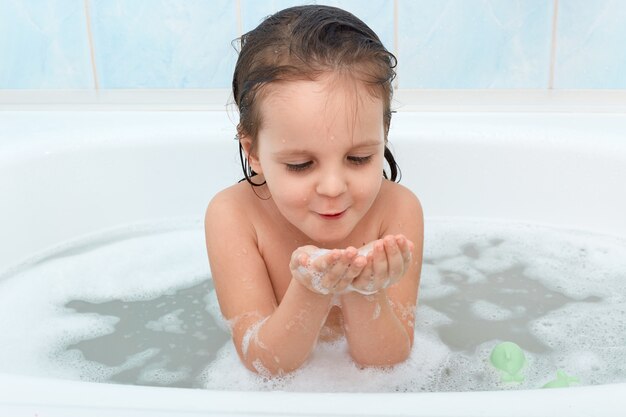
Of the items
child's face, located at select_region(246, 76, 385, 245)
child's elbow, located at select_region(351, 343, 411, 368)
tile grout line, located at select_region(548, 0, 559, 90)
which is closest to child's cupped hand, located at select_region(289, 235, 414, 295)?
child's face, located at select_region(246, 76, 385, 245)

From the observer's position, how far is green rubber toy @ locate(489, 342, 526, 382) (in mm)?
1035

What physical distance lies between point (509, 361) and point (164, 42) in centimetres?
116

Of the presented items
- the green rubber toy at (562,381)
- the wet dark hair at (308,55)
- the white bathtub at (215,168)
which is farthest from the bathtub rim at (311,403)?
the white bathtub at (215,168)

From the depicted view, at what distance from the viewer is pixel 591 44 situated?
1.75 m

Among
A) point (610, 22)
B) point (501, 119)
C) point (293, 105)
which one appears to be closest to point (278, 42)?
point (293, 105)

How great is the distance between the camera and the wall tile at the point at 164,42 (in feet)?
5.93

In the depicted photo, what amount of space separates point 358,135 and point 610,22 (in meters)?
1.08

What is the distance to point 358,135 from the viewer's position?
2.96 ft

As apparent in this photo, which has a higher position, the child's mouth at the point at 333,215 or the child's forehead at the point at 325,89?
the child's forehead at the point at 325,89

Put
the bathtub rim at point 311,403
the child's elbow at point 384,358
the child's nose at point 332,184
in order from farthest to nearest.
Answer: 1. the child's elbow at point 384,358
2. the child's nose at point 332,184
3. the bathtub rim at point 311,403

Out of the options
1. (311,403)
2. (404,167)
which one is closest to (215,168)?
(404,167)

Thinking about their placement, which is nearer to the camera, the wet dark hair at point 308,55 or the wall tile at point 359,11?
the wet dark hair at point 308,55

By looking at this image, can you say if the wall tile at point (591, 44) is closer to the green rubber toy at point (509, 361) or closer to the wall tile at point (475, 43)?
the wall tile at point (475, 43)

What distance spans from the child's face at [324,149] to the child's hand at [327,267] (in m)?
0.11
